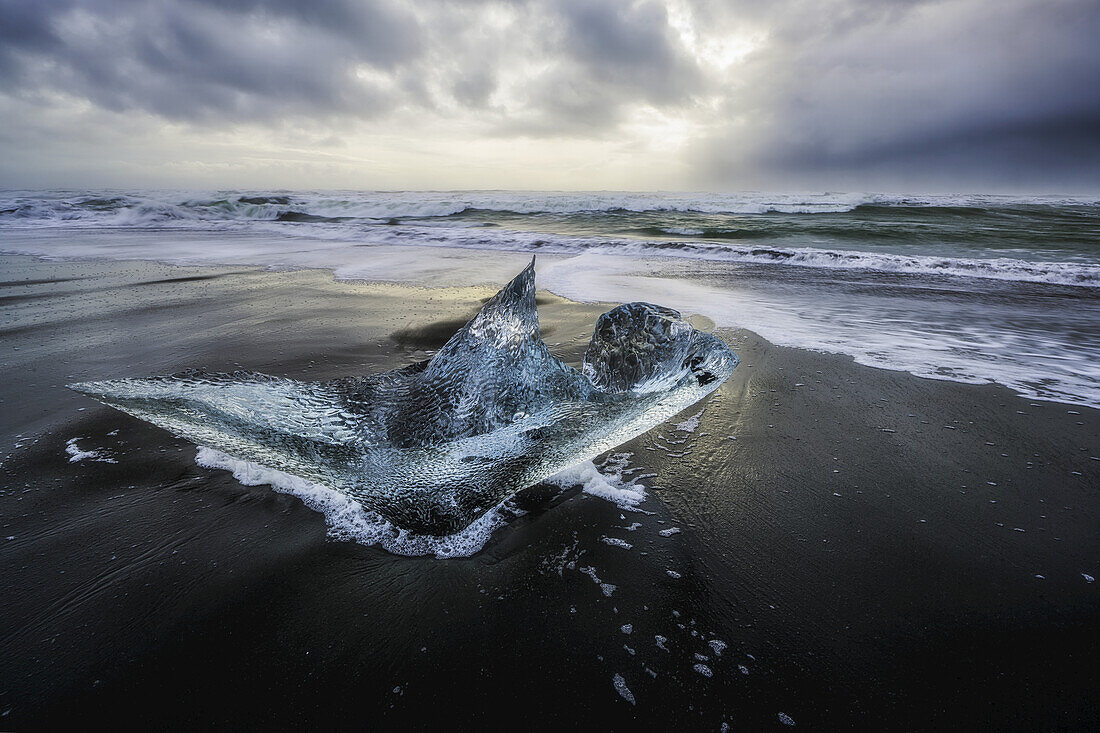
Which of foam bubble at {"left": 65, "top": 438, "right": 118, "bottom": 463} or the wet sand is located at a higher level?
foam bubble at {"left": 65, "top": 438, "right": 118, "bottom": 463}

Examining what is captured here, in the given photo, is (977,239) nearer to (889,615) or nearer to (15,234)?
(889,615)

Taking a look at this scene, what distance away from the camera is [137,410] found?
182cm

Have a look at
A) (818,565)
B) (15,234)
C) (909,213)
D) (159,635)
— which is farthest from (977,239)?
(15,234)

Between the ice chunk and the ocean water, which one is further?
the ocean water

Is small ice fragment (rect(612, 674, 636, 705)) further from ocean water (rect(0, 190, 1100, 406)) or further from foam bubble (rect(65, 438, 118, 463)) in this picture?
ocean water (rect(0, 190, 1100, 406))

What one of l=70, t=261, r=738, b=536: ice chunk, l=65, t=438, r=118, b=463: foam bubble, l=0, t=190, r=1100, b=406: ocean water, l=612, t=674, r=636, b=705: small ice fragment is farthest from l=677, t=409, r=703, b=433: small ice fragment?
l=65, t=438, r=118, b=463: foam bubble

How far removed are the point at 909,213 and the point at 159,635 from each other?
1186 inches

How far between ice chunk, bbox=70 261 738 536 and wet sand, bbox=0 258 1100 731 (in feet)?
0.74

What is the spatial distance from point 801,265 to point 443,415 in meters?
10.2

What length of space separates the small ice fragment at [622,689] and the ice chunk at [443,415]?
0.78m

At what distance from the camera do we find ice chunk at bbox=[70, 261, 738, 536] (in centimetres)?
178

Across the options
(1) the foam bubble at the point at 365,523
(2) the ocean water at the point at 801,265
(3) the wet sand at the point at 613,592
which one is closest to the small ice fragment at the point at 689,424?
(3) the wet sand at the point at 613,592

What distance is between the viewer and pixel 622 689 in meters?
1.30

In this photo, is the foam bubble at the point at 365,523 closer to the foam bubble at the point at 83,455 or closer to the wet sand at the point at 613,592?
the wet sand at the point at 613,592
